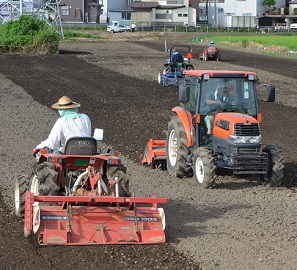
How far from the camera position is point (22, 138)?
17422 millimetres

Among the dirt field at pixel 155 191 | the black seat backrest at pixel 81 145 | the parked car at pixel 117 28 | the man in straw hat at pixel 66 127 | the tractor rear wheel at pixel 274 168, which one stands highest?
the parked car at pixel 117 28

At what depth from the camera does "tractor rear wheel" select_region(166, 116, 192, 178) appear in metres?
13.3

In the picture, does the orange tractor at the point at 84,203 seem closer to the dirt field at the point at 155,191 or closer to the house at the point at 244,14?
the dirt field at the point at 155,191

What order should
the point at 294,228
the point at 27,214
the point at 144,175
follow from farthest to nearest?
the point at 144,175 < the point at 294,228 < the point at 27,214

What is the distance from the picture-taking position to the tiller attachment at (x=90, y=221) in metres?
8.98

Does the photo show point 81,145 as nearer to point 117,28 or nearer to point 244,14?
point 117,28

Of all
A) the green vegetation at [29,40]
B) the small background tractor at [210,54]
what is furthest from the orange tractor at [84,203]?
the green vegetation at [29,40]

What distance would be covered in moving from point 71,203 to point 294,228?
277cm

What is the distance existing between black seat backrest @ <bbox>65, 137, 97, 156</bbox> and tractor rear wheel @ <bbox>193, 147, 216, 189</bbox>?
302 centimetres

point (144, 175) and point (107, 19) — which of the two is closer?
point (144, 175)

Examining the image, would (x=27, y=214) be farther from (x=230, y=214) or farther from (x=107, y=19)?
(x=107, y=19)

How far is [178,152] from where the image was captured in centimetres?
1331

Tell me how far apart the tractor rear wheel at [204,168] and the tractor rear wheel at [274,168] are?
95 cm

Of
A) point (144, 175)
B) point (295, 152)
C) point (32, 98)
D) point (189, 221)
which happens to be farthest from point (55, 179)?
point (32, 98)
